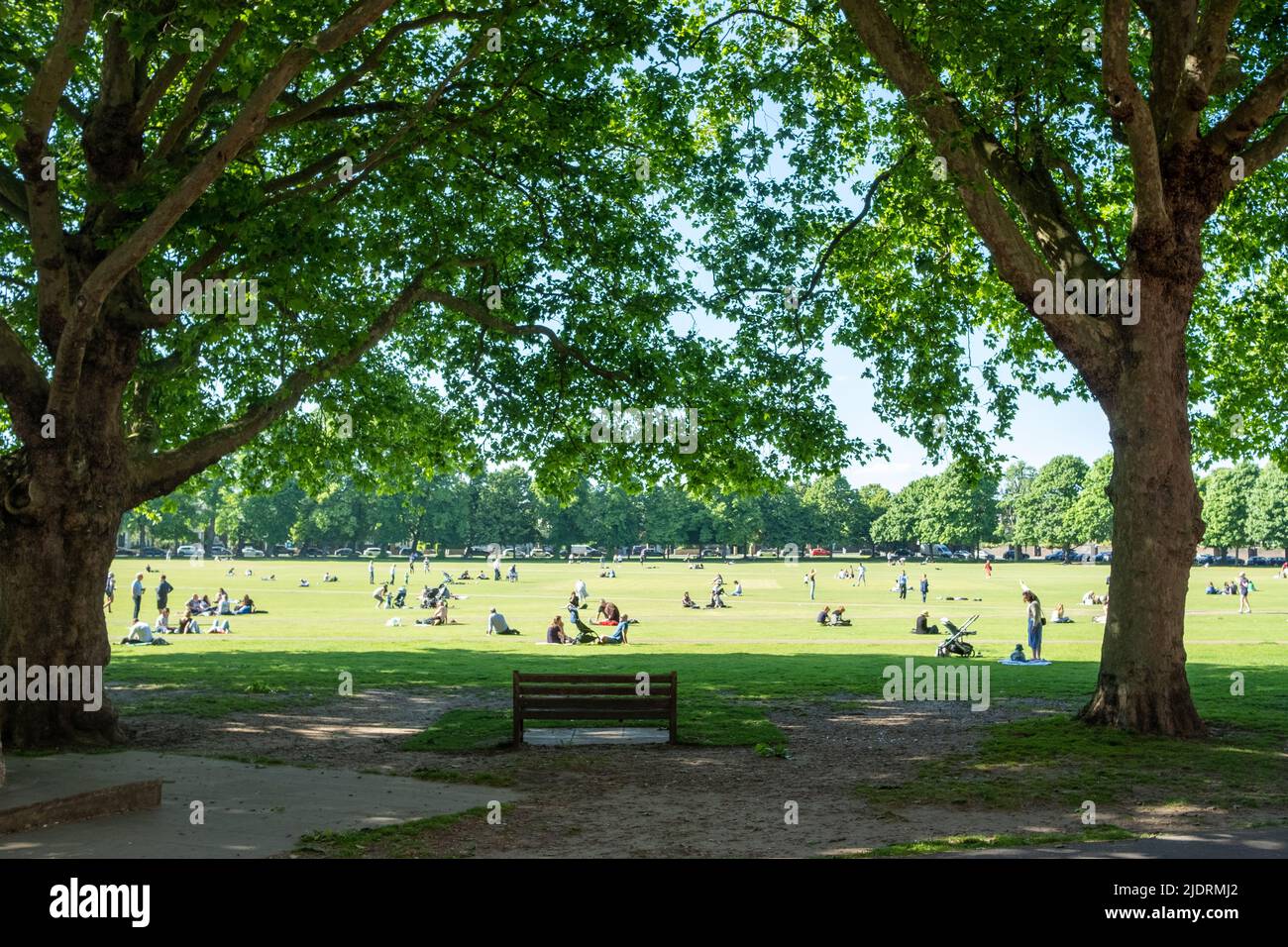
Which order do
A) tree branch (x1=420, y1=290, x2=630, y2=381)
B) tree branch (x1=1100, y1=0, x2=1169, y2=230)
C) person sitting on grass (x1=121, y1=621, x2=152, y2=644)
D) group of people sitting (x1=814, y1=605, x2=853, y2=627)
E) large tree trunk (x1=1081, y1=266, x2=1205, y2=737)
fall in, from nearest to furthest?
1. tree branch (x1=1100, y1=0, x2=1169, y2=230)
2. large tree trunk (x1=1081, y1=266, x2=1205, y2=737)
3. tree branch (x1=420, y1=290, x2=630, y2=381)
4. person sitting on grass (x1=121, y1=621, x2=152, y2=644)
5. group of people sitting (x1=814, y1=605, x2=853, y2=627)

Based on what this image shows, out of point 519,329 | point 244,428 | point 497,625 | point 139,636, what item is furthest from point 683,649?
point 244,428

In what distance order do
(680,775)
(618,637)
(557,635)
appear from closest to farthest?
(680,775), (557,635), (618,637)

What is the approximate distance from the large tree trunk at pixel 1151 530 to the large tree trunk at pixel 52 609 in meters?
13.5

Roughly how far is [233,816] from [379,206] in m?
10.5

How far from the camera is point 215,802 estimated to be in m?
10.3

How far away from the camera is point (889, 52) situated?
14.1 meters

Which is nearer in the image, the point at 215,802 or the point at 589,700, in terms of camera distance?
the point at 215,802

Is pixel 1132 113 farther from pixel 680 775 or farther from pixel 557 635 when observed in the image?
pixel 557 635

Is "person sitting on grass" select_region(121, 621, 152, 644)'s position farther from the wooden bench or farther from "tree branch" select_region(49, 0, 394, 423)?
the wooden bench

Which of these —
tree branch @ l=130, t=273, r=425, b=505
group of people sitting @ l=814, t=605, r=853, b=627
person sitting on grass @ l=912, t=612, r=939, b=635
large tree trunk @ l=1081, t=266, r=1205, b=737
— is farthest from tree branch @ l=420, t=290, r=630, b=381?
group of people sitting @ l=814, t=605, r=853, b=627

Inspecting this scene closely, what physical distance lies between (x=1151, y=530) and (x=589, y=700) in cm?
800

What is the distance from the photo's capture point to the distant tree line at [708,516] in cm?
13550

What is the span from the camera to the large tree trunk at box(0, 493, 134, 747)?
1379cm

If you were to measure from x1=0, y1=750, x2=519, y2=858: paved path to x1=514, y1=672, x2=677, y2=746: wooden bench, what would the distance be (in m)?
2.90
